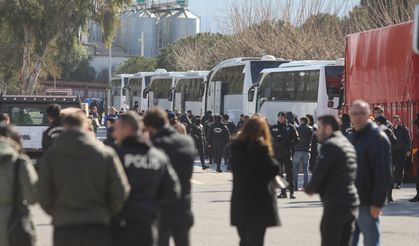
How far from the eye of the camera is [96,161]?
8656 millimetres

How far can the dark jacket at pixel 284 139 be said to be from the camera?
926 inches

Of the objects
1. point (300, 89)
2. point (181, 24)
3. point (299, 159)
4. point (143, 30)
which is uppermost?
point (181, 24)

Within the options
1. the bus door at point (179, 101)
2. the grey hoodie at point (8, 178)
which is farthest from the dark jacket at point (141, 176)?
the bus door at point (179, 101)

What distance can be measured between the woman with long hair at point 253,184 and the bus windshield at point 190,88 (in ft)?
143

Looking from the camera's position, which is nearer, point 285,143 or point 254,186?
point 254,186

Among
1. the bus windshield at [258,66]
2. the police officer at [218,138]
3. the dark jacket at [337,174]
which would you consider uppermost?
the bus windshield at [258,66]

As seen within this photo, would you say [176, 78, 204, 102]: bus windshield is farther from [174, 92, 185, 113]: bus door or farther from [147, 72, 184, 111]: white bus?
[147, 72, 184, 111]: white bus

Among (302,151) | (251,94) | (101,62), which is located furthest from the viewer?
(101,62)

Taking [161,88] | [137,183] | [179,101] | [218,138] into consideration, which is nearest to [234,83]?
[179,101]

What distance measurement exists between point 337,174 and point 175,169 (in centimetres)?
165

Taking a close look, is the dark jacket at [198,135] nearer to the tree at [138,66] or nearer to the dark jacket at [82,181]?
the dark jacket at [82,181]

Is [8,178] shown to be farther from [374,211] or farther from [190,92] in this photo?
[190,92]

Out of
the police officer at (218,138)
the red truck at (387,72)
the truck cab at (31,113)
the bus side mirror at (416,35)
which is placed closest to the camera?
the bus side mirror at (416,35)

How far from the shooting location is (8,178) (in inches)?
403
